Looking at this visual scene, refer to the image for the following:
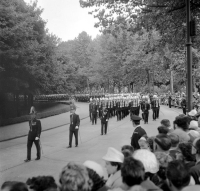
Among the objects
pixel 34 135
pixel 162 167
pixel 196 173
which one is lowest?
pixel 34 135

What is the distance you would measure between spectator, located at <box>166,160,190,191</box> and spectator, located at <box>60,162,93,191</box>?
3.07 ft

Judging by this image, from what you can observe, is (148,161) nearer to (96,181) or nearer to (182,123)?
(96,181)

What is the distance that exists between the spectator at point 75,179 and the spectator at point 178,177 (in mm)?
935

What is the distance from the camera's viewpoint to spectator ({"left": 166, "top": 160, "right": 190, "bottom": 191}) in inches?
121

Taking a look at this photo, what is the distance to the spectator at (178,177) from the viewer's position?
10.1 feet

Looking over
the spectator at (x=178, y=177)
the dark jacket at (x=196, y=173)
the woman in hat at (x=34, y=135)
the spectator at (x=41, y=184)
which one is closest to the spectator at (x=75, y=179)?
the spectator at (x=41, y=184)

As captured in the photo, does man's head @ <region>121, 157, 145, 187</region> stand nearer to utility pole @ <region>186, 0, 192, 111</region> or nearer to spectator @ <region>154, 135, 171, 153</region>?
spectator @ <region>154, 135, 171, 153</region>

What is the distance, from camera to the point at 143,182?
3.07 m

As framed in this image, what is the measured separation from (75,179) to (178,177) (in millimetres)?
1159

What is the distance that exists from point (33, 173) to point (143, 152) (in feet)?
17.6

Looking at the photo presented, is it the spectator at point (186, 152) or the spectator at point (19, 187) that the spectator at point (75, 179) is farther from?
the spectator at point (186, 152)

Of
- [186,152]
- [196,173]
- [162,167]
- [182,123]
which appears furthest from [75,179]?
[182,123]

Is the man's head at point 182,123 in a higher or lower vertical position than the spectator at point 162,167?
higher

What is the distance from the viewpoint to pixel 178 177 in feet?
10.1
